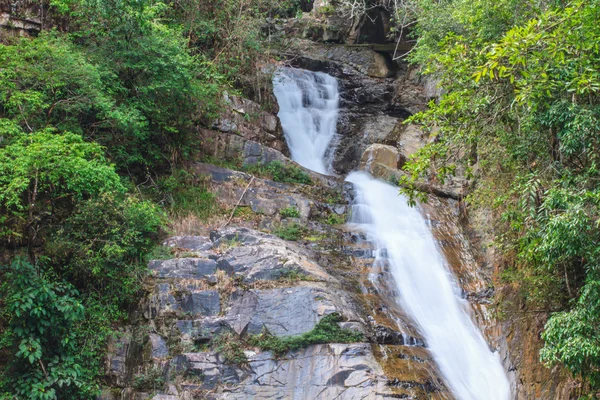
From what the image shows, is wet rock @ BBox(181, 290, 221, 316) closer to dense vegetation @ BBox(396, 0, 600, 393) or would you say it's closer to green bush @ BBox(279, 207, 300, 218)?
green bush @ BBox(279, 207, 300, 218)

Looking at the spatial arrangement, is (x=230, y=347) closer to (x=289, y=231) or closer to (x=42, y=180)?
(x=289, y=231)

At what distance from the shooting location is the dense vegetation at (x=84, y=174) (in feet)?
30.6

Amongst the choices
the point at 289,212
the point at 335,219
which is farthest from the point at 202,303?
the point at 335,219

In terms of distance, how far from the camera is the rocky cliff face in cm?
946

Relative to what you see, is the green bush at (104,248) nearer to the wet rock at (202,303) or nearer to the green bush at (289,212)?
the wet rock at (202,303)

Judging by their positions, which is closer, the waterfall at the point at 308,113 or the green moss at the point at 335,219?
the green moss at the point at 335,219

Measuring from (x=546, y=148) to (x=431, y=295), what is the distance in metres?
4.44

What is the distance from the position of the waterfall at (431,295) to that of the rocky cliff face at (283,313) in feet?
1.12

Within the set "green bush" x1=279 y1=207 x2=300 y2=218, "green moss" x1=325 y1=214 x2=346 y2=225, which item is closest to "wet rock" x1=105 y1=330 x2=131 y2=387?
"green bush" x1=279 y1=207 x2=300 y2=218

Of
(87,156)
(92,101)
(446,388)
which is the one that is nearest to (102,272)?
(87,156)

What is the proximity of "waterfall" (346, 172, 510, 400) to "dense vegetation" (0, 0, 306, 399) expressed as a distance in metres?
4.87

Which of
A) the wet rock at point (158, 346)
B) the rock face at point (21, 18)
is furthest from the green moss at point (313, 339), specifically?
the rock face at point (21, 18)

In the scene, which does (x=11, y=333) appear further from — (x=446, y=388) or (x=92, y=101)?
(x=446, y=388)

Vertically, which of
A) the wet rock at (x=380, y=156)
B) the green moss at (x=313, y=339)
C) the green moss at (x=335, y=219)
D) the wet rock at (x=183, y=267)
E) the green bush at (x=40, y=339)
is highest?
the wet rock at (x=380, y=156)
